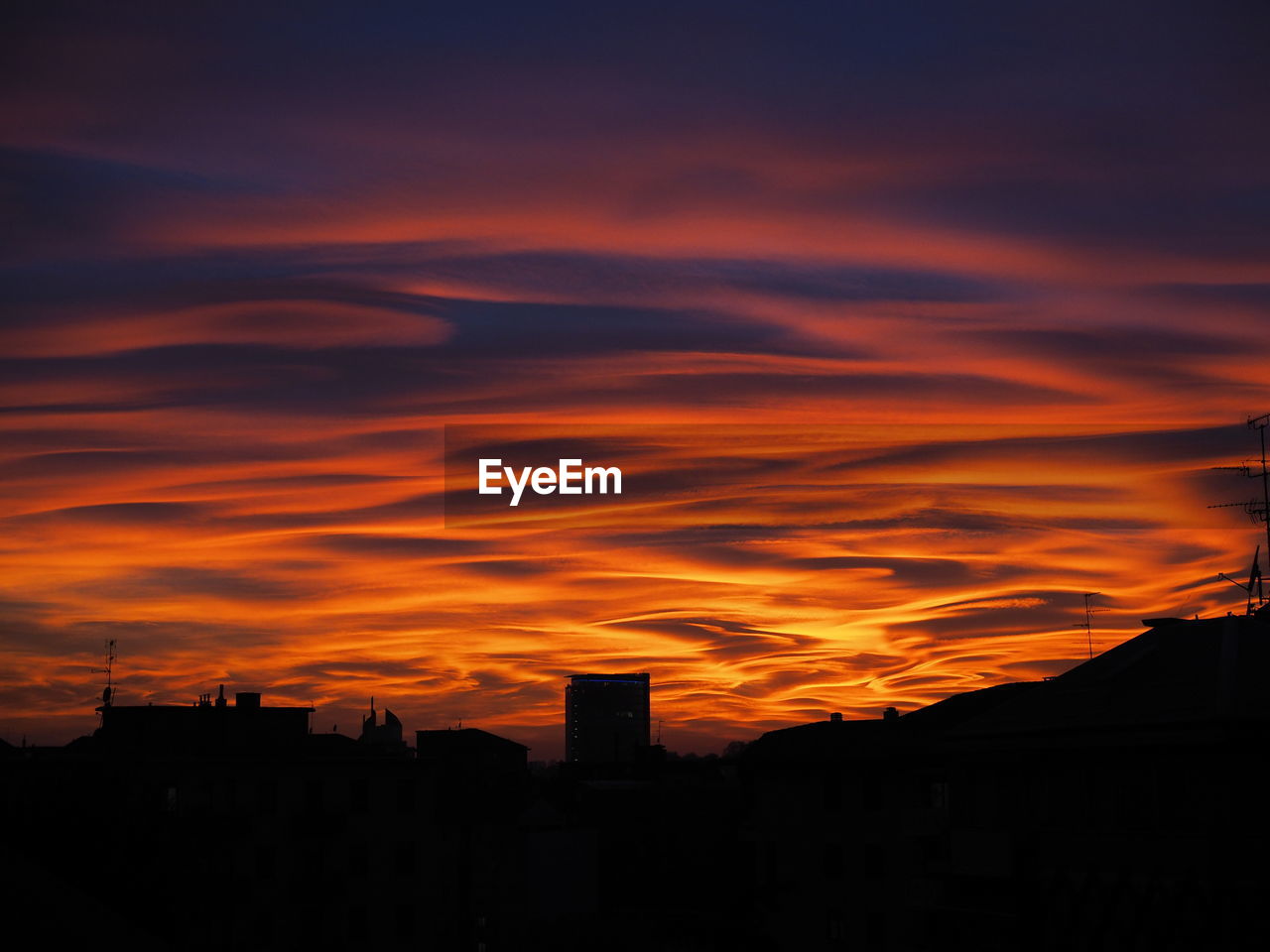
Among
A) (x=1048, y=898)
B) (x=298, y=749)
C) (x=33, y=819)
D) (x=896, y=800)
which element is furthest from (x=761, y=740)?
(x=33, y=819)

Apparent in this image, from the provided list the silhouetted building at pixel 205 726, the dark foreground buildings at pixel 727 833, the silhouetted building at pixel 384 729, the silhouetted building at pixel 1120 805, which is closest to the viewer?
the silhouetted building at pixel 1120 805

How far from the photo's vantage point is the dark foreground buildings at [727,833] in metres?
24.5

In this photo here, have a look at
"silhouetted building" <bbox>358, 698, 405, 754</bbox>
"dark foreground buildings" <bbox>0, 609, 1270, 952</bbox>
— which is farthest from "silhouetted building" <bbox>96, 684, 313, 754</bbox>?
"silhouetted building" <bbox>358, 698, 405, 754</bbox>

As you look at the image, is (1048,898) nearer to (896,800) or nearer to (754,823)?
(896,800)

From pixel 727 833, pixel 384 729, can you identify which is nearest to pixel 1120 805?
pixel 727 833

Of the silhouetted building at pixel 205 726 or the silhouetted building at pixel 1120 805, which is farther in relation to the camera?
the silhouetted building at pixel 205 726

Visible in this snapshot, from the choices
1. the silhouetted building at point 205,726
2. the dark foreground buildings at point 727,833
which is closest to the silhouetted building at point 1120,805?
the dark foreground buildings at point 727,833

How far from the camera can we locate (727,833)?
260ft

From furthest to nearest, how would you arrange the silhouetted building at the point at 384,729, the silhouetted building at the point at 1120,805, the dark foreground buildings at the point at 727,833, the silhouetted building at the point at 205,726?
the silhouetted building at the point at 384,729 → the silhouetted building at the point at 205,726 → the dark foreground buildings at the point at 727,833 → the silhouetted building at the point at 1120,805

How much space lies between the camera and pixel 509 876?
245 feet

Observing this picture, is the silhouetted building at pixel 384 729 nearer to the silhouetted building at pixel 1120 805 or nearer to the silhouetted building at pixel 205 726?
the silhouetted building at pixel 205 726

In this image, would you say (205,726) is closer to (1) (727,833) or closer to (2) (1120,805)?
(1) (727,833)

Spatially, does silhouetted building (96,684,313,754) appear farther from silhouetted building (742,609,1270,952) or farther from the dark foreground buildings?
silhouetted building (742,609,1270,952)

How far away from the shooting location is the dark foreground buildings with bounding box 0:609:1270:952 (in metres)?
24.5
